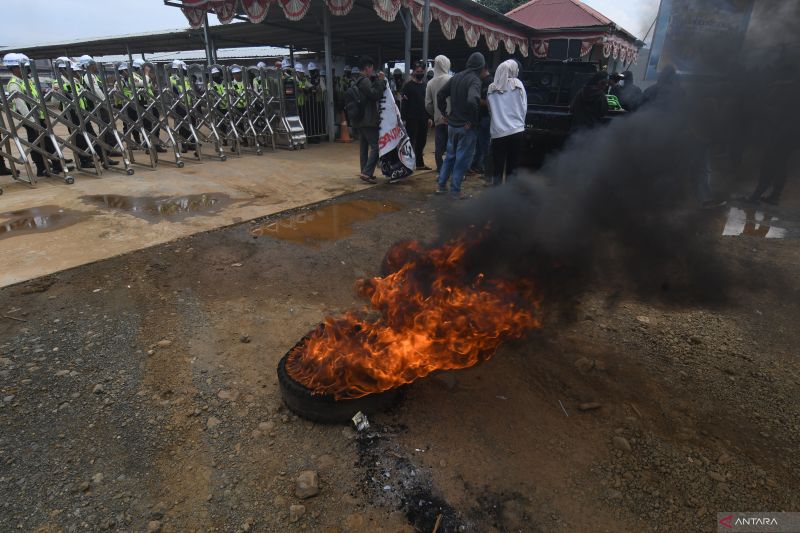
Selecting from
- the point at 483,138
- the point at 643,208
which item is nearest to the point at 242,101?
the point at 483,138

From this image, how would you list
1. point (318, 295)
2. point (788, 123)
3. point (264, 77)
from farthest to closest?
point (264, 77) → point (318, 295) → point (788, 123)

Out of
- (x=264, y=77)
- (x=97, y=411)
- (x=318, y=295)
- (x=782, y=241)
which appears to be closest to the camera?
(x=97, y=411)

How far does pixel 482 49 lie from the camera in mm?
18984

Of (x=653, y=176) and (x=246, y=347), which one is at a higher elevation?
(x=653, y=176)

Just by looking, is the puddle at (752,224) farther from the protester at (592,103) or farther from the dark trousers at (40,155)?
the dark trousers at (40,155)

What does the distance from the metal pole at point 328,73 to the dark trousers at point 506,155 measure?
6933 millimetres

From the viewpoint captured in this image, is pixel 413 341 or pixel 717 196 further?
pixel 717 196

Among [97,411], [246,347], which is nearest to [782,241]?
[246,347]

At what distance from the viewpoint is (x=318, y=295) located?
13.3 ft

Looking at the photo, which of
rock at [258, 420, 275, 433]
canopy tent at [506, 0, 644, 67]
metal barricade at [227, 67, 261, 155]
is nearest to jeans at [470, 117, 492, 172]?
metal barricade at [227, 67, 261, 155]

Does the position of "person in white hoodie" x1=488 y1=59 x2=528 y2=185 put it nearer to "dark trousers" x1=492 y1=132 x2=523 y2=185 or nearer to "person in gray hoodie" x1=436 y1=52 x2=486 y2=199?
"dark trousers" x1=492 y1=132 x2=523 y2=185

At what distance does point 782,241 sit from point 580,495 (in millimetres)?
5549

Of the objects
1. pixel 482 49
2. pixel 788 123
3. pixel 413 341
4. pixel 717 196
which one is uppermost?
pixel 482 49

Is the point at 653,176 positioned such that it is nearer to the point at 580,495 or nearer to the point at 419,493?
the point at 580,495
